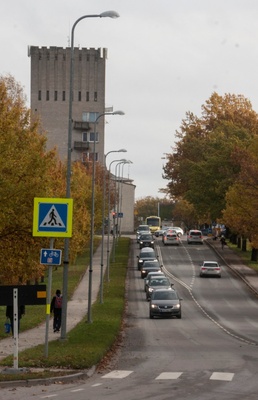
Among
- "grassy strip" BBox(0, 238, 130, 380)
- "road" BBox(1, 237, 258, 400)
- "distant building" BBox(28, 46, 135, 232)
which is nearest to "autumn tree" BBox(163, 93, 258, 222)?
"distant building" BBox(28, 46, 135, 232)

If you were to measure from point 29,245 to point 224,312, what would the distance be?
61.1ft

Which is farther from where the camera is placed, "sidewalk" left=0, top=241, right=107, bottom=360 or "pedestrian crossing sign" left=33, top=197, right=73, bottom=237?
"sidewalk" left=0, top=241, right=107, bottom=360

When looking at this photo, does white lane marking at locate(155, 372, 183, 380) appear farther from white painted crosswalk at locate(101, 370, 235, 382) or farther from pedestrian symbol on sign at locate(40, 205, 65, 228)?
pedestrian symbol on sign at locate(40, 205, 65, 228)

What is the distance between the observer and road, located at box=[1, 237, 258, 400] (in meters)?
20.7

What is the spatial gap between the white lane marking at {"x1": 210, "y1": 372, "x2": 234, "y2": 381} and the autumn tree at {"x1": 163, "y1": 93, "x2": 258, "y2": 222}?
61676mm

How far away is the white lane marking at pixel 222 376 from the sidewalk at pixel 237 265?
42.4 meters

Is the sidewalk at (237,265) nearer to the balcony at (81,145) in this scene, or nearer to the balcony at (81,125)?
the balcony at (81,145)

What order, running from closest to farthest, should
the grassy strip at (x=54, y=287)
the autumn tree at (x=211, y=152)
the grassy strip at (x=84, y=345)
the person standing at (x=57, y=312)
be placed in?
the grassy strip at (x=84, y=345), the person standing at (x=57, y=312), the grassy strip at (x=54, y=287), the autumn tree at (x=211, y=152)

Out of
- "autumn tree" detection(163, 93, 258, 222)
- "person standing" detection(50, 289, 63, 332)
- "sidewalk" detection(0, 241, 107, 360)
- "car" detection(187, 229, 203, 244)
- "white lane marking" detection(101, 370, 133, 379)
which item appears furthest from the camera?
"car" detection(187, 229, 203, 244)

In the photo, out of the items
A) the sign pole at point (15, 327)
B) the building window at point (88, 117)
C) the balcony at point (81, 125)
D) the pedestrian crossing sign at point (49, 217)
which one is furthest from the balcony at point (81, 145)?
the sign pole at point (15, 327)

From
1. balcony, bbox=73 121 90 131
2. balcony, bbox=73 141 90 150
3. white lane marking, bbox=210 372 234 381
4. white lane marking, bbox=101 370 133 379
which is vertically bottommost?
white lane marking, bbox=101 370 133 379

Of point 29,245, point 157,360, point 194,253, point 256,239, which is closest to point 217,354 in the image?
point 157,360

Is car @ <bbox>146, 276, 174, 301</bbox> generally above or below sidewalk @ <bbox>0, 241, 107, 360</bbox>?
above

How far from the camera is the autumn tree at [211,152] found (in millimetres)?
98750
